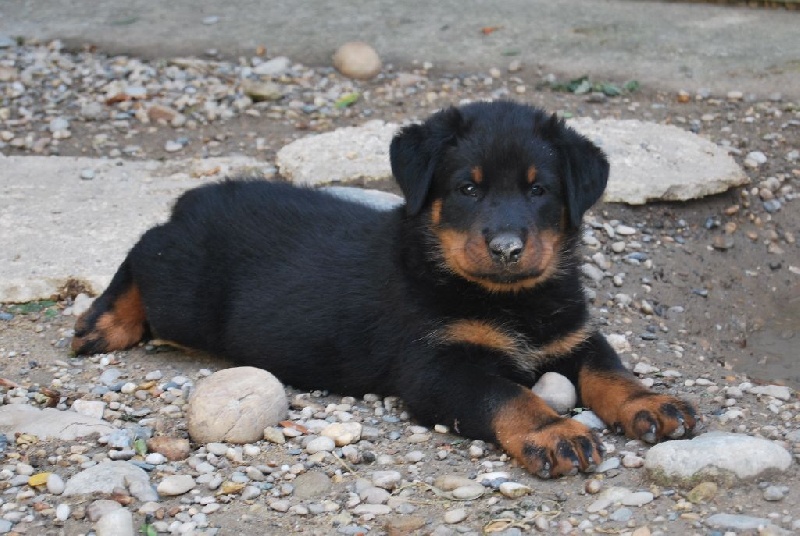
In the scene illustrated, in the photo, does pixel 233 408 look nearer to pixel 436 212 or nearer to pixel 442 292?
pixel 442 292

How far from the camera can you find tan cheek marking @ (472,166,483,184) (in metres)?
4.73

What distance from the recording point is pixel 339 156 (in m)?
7.42

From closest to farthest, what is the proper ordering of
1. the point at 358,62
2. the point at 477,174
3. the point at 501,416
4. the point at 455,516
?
the point at 455,516, the point at 501,416, the point at 477,174, the point at 358,62

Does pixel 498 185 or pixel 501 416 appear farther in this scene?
pixel 498 185

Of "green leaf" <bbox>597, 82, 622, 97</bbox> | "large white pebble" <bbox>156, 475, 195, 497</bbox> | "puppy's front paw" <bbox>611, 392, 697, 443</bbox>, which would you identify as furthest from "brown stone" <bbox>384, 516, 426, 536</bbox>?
"green leaf" <bbox>597, 82, 622, 97</bbox>

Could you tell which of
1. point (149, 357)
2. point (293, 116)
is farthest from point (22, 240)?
point (293, 116)

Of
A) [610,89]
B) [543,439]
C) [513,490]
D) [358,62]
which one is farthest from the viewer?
[358,62]

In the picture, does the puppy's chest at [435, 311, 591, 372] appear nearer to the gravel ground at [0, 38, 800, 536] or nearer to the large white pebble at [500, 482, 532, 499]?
the gravel ground at [0, 38, 800, 536]

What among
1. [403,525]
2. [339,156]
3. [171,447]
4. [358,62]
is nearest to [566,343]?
[403,525]

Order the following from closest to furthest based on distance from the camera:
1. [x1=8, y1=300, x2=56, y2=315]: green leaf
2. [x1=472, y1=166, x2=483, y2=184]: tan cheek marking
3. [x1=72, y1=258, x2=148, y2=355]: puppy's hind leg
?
[x1=472, y1=166, x2=483, y2=184]: tan cheek marking
[x1=72, y1=258, x2=148, y2=355]: puppy's hind leg
[x1=8, y1=300, x2=56, y2=315]: green leaf

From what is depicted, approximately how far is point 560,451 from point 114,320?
99.0 inches

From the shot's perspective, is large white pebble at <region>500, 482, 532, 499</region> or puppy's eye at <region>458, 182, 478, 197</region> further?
puppy's eye at <region>458, 182, 478, 197</region>

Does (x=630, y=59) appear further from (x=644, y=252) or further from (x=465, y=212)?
(x=465, y=212)

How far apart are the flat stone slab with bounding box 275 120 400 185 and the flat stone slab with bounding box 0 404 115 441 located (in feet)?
9.05
